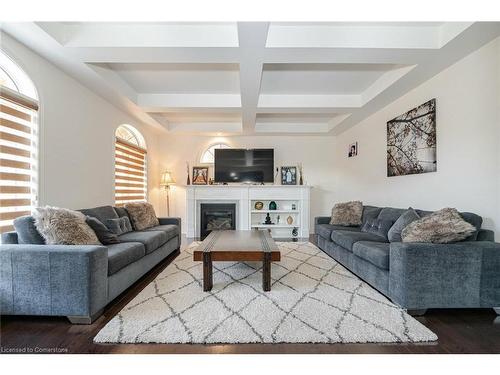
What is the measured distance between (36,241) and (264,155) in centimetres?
447

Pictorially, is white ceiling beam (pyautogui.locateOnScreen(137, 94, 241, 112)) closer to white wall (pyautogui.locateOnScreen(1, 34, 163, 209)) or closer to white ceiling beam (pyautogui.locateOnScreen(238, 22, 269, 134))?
white ceiling beam (pyautogui.locateOnScreen(238, 22, 269, 134))

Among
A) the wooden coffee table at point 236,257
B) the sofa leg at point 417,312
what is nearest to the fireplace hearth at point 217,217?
A: the wooden coffee table at point 236,257

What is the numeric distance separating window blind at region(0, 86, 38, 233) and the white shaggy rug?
151 cm

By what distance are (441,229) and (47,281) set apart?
3.28 metres

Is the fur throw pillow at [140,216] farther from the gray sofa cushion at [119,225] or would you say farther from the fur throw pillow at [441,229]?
the fur throw pillow at [441,229]

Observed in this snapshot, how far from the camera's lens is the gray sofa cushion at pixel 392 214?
3.19m

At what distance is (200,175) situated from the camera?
5867 mm

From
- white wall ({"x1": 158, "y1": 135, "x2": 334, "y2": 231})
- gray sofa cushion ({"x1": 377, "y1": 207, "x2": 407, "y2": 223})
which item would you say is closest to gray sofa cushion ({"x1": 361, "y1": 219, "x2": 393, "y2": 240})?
gray sofa cushion ({"x1": 377, "y1": 207, "x2": 407, "y2": 223})

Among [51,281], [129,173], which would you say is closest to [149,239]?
[51,281]

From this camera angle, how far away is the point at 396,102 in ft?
12.2

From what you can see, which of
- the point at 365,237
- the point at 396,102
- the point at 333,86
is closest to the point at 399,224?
the point at 365,237

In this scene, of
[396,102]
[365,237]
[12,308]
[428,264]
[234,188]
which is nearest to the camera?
[12,308]

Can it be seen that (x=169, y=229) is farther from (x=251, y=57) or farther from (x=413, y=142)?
(x=413, y=142)
